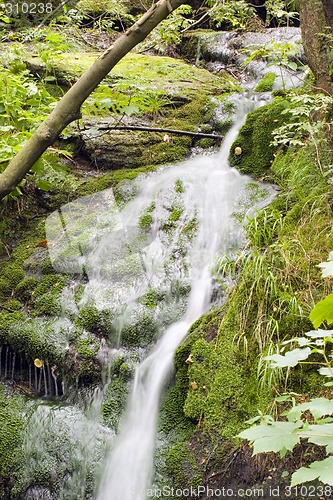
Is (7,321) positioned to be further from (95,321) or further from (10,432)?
(10,432)

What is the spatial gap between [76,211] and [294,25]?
25.0 ft

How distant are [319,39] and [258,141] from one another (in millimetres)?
1429

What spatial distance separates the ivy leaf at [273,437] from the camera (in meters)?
1.23

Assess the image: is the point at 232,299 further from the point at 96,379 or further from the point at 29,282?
the point at 29,282

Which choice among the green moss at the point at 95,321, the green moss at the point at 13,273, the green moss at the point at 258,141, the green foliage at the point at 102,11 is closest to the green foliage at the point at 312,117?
the green moss at the point at 258,141

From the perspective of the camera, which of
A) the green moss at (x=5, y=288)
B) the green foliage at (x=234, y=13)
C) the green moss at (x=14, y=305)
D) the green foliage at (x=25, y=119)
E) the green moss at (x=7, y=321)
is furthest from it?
the green foliage at (x=234, y=13)

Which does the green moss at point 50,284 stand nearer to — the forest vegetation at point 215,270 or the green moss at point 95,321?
the forest vegetation at point 215,270

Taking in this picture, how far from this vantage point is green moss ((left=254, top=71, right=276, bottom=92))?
22.5 feet

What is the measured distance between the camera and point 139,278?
4359 mm

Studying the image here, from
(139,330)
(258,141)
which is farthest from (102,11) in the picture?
(139,330)

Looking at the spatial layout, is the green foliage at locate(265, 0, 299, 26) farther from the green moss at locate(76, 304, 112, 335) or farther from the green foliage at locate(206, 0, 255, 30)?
the green moss at locate(76, 304, 112, 335)

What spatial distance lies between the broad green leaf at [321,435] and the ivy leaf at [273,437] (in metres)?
0.04

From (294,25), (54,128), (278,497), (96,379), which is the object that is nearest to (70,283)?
(96,379)

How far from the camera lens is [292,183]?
171 inches
